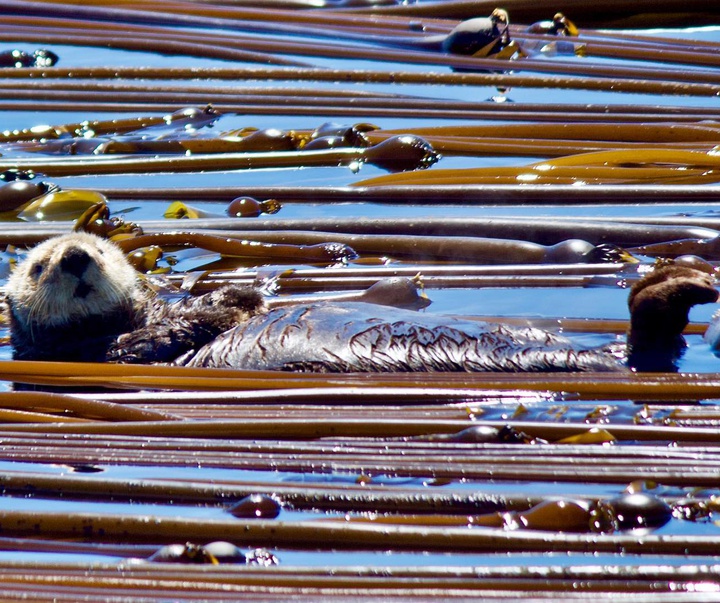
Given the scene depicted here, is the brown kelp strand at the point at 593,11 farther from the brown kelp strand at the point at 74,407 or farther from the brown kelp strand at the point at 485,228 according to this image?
the brown kelp strand at the point at 74,407

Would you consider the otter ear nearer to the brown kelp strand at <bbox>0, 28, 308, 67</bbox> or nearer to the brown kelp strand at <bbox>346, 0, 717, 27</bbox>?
the brown kelp strand at <bbox>0, 28, 308, 67</bbox>

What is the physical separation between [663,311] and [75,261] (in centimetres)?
235

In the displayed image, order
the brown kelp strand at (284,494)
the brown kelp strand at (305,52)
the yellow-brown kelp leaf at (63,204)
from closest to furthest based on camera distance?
the brown kelp strand at (284,494)
the yellow-brown kelp leaf at (63,204)
the brown kelp strand at (305,52)

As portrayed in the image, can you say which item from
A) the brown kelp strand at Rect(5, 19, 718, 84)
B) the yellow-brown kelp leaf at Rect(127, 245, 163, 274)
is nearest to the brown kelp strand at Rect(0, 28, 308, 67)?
the brown kelp strand at Rect(5, 19, 718, 84)

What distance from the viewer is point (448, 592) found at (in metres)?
2.04

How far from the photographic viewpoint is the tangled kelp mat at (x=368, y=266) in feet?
7.50

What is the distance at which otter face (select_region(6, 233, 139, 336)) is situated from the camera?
14.7 ft

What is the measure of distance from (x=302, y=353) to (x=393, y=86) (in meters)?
3.74

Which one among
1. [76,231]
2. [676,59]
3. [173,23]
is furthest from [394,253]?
[173,23]

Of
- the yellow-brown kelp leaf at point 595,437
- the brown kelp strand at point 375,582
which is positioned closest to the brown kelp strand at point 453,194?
the yellow-brown kelp leaf at point 595,437

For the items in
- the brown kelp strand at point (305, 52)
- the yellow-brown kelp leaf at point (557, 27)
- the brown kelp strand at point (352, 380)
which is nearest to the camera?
the brown kelp strand at point (352, 380)

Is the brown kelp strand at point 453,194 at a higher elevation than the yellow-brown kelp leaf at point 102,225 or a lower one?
higher

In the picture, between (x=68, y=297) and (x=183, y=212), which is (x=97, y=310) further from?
(x=183, y=212)

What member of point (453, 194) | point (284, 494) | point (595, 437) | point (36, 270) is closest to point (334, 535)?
point (284, 494)
